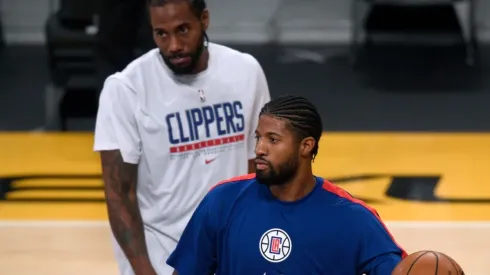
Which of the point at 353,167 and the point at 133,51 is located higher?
the point at 133,51

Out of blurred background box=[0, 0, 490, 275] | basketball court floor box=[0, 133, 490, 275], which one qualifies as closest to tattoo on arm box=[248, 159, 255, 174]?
basketball court floor box=[0, 133, 490, 275]

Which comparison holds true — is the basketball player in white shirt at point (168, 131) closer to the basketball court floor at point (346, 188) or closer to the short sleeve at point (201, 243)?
the short sleeve at point (201, 243)

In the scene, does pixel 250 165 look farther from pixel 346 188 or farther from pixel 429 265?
pixel 346 188

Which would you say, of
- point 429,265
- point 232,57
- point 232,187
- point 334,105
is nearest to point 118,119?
point 232,57

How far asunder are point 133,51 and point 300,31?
224cm

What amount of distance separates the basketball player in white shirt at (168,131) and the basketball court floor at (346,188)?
200cm

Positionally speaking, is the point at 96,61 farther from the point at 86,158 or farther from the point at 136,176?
the point at 136,176

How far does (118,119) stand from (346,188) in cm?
367

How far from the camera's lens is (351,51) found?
9.37m

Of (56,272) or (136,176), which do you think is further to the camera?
(56,272)

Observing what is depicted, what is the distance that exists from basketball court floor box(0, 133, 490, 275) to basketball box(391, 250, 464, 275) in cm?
285

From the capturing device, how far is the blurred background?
18.9ft

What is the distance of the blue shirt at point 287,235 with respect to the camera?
2.28 meters

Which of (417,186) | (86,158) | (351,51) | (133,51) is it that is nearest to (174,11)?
(417,186)
